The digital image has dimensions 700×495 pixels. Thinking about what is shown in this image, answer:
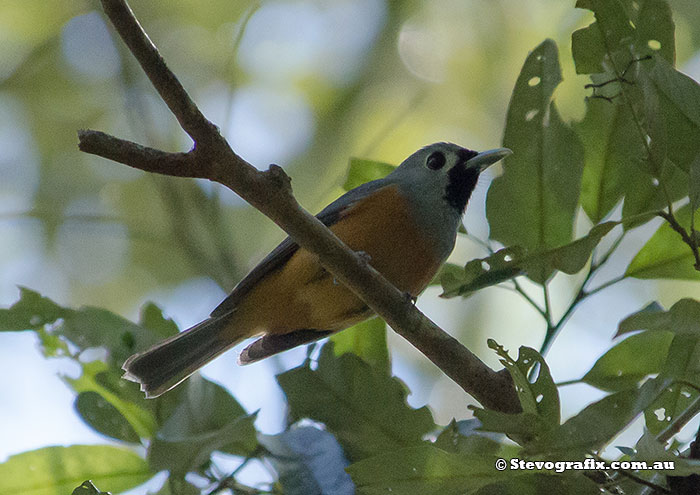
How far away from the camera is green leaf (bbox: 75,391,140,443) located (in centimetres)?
300

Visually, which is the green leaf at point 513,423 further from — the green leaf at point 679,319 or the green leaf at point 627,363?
the green leaf at point 627,363

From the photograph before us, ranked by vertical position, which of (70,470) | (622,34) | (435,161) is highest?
(435,161)

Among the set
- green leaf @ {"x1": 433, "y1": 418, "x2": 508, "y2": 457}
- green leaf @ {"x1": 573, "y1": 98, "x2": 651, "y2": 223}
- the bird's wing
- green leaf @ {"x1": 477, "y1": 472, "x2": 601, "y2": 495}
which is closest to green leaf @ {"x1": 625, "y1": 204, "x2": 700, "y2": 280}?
green leaf @ {"x1": 573, "y1": 98, "x2": 651, "y2": 223}

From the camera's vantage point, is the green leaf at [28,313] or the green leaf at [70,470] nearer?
the green leaf at [70,470]

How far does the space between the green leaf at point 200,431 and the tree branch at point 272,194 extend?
609 mm

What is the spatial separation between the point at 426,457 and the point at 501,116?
5.46m

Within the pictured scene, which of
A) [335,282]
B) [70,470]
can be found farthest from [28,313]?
[335,282]

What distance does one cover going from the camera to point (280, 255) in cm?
422

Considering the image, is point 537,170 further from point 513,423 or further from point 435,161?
point 435,161

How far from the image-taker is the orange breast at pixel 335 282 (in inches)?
159

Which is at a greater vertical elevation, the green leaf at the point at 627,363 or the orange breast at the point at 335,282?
the orange breast at the point at 335,282

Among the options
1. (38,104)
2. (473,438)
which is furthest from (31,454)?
(38,104)

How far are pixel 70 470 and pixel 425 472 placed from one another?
5.01 ft

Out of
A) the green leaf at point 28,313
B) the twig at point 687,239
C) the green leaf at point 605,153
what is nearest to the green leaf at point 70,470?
the green leaf at point 28,313
